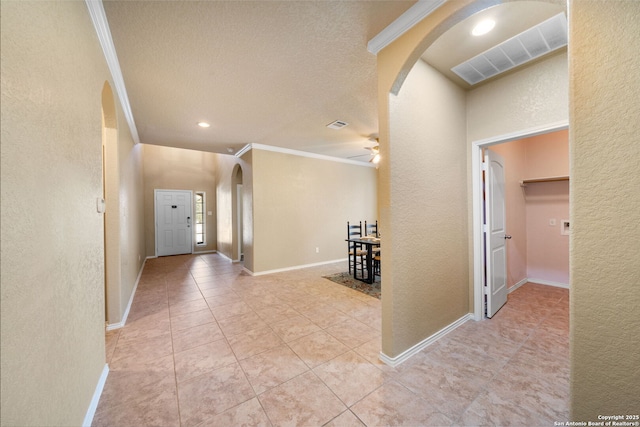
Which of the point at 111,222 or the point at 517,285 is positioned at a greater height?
the point at 111,222

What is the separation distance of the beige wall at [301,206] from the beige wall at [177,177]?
3760 mm

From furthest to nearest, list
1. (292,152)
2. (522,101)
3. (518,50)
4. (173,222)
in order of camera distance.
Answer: (173,222) → (292,152) → (522,101) → (518,50)

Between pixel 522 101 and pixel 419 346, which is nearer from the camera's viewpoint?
pixel 419 346

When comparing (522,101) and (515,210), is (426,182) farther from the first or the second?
(515,210)


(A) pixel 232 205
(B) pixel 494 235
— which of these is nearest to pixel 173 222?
(A) pixel 232 205

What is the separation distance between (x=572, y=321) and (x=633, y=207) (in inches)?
18.2

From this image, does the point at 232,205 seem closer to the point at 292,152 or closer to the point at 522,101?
the point at 292,152

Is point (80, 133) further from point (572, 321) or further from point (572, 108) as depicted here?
point (572, 321)

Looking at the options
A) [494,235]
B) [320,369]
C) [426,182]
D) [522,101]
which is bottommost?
[320,369]

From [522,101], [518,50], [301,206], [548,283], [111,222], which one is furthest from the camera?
[301,206]

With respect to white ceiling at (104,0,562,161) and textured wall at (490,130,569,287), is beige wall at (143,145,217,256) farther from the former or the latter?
textured wall at (490,130,569,287)

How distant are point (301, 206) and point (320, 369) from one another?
3.70m

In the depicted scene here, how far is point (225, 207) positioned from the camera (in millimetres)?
6492

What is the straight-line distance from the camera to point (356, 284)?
156 inches
